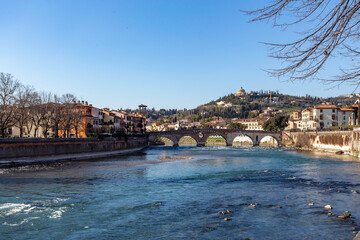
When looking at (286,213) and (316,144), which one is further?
(316,144)

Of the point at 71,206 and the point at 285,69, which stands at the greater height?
the point at 285,69

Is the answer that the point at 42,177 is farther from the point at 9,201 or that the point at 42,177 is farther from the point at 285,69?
the point at 285,69

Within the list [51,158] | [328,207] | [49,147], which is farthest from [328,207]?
[49,147]

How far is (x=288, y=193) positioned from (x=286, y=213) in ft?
15.3

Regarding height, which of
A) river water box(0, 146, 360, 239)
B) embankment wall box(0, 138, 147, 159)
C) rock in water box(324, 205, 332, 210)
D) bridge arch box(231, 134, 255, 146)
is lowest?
bridge arch box(231, 134, 255, 146)

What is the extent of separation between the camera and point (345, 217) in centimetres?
1266

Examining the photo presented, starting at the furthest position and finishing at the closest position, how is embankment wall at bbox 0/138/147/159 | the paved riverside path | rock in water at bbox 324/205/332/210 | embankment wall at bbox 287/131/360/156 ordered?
embankment wall at bbox 287/131/360/156
embankment wall at bbox 0/138/147/159
the paved riverside path
rock in water at bbox 324/205/332/210

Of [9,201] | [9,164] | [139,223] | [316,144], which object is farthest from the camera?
[316,144]

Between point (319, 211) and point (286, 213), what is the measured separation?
152 centimetres

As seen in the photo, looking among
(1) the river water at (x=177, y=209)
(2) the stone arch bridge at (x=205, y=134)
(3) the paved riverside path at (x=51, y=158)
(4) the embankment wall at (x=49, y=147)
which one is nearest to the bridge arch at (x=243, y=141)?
(2) the stone arch bridge at (x=205, y=134)

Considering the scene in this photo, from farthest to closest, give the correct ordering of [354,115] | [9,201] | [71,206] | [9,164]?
[354,115], [9,164], [9,201], [71,206]

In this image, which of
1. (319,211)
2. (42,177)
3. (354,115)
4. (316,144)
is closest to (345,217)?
(319,211)

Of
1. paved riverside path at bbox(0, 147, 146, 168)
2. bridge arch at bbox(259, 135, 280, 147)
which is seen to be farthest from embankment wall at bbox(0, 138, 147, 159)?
bridge arch at bbox(259, 135, 280, 147)

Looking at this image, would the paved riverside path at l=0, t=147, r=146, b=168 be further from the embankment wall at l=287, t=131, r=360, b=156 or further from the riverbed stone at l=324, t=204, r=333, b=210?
the embankment wall at l=287, t=131, r=360, b=156
